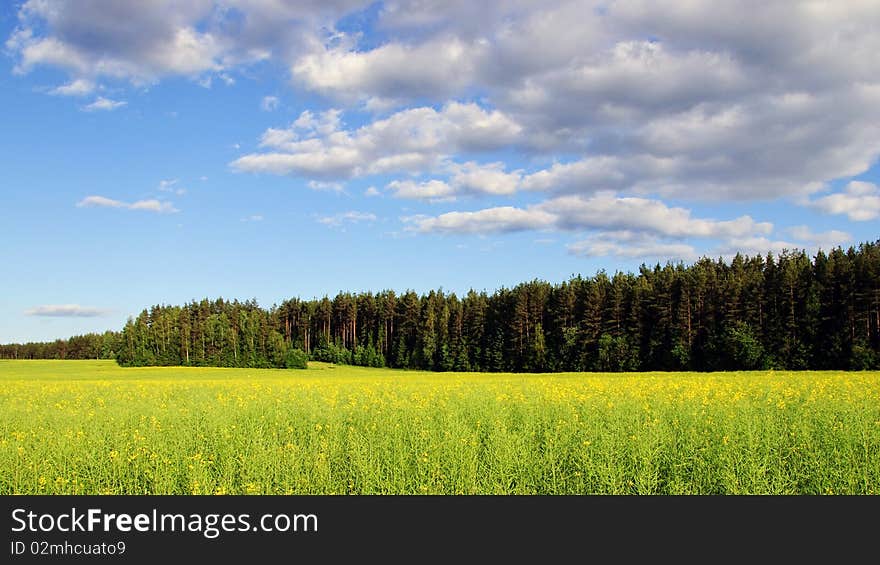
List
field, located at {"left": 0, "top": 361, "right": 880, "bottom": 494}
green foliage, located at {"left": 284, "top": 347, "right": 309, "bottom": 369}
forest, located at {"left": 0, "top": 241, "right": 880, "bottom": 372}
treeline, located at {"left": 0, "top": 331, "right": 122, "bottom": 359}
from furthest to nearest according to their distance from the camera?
1. treeline, located at {"left": 0, "top": 331, "right": 122, "bottom": 359}
2. green foliage, located at {"left": 284, "top": 347, "right": 309, "bottom": 369}
3. forest, located at {"left": 0, "top": 241, "right": 880, "bottom": 372}
4. field, located at {"left": 0, "top": 361, "right": 880, "bottom": 494}

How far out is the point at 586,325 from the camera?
8419 cm

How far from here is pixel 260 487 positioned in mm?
10195

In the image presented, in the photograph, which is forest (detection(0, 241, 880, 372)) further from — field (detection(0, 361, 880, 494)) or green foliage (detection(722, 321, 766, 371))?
field (detection(0, 361, 880, 494))

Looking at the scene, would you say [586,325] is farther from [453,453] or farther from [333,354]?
[453,453]

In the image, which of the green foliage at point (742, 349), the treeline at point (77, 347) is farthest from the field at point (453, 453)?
the treeline at point (77, 347)

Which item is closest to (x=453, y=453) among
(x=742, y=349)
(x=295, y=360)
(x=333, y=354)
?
(x=742, y=349)

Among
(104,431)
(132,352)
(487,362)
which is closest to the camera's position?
(104,431)

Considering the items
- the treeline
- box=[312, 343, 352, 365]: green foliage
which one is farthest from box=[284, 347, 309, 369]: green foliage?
the treeline

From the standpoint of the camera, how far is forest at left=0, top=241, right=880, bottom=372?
66.9 m

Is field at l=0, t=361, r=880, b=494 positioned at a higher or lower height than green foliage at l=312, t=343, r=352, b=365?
higher

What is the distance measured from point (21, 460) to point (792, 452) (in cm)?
1464
